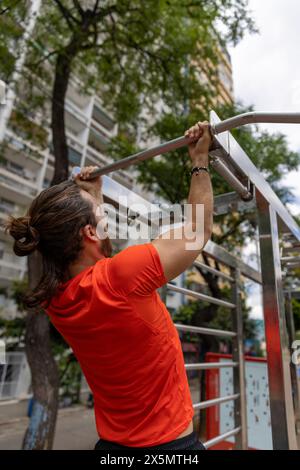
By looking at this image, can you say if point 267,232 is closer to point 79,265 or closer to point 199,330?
point 199,330

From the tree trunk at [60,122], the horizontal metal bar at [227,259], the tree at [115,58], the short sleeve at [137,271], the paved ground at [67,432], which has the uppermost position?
the tree at [115,58]

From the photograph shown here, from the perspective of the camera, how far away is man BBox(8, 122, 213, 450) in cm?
103

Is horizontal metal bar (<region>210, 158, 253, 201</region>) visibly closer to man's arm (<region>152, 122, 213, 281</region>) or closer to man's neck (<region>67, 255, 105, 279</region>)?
man's arm (<region>152, 122, 213, 281</region>)

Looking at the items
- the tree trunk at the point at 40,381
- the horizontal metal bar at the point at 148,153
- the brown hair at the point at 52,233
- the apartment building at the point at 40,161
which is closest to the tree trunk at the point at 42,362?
the tree trunk at the point at 40,381

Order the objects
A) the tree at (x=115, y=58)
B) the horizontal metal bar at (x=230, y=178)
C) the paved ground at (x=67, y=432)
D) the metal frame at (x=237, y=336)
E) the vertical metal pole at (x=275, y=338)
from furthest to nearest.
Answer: the paved ground at (x=67, y=432)
the tree at (x=115, y=58)
the metal frame at (x=237, y=336)
the vertical metal pole at (x=275, y=338)
the horizontal metal bar at (x=230, y=178)

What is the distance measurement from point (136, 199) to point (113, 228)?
234 millimetres

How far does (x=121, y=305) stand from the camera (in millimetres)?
1023

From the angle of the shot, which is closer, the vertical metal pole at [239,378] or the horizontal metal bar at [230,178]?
the horizontal metal bar at [230,178]

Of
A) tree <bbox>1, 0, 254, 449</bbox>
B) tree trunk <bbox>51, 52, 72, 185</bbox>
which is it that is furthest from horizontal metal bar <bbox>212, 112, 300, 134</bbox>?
tree trunk <bbox>51, 52, 72, 185</bbox>

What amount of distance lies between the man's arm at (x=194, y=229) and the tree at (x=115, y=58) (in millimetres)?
3854

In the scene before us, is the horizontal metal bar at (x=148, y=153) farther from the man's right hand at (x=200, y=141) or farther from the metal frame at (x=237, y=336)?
the metal frame at (x=237, y=336)

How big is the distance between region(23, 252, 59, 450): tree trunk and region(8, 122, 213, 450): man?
9.78 feet

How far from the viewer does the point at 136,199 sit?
2111 millimetres

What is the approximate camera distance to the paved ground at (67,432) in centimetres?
710
